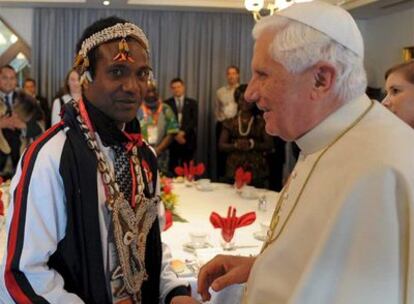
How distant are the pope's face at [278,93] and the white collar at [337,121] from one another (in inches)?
1.3

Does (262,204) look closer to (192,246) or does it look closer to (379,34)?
(192,246)

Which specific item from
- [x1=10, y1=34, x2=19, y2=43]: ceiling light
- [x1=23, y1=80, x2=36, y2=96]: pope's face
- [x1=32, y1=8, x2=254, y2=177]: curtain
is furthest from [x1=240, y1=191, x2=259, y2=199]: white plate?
[x1=10, y1=34, x2=19, y2=43]: ceiling light

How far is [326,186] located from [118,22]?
770 mm

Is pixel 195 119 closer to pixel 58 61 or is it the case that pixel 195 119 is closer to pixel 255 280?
pixel 58 61

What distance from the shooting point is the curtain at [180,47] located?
7.40 m

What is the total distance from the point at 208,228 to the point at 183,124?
4.03 m

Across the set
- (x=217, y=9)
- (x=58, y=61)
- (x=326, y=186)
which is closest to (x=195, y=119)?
(x=217, y=9)

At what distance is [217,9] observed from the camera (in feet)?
24.3

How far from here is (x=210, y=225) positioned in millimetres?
3064

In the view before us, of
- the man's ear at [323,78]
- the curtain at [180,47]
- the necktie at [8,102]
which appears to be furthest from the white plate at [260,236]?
the curtain at [180,47]

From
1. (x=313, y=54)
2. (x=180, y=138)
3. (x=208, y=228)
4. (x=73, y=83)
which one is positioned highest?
(x=313, y=54)

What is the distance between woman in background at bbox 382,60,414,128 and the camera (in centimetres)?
223

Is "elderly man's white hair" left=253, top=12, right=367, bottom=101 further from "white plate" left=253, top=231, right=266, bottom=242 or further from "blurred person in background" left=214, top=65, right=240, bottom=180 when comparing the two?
"blurred person in background" left=214, top=65, right=240, bottom=180

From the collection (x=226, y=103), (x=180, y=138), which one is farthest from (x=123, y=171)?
(x=226, y=103)
